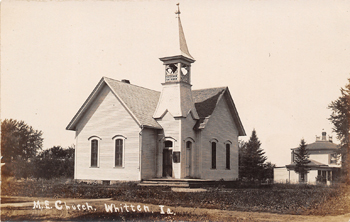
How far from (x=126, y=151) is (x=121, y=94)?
13.3ft

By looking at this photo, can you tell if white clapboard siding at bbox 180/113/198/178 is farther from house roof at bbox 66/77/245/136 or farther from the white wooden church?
A: house roof at bbox 66/77/245/136

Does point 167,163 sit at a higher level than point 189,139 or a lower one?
lower

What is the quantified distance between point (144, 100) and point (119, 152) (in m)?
4.54

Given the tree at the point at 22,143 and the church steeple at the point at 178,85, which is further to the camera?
the tree at the point at 22,143

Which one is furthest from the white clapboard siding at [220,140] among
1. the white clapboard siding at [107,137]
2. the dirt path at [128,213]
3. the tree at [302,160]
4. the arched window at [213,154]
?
the tree at [302,160]

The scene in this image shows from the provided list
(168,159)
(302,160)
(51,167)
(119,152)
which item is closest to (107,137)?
(119,152)

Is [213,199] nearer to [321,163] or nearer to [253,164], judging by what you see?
[321,163]

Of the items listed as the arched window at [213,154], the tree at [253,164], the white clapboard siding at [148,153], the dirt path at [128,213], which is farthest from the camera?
the tree at [253,164]

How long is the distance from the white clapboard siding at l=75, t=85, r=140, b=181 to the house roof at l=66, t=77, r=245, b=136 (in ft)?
1.71

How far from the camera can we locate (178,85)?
27281 mm

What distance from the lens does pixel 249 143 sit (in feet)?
183

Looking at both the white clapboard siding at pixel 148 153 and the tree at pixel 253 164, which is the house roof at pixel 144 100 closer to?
the white clapboard siding at pixel 148 153

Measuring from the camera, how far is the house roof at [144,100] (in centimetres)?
2746

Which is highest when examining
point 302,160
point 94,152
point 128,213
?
point 94,152
